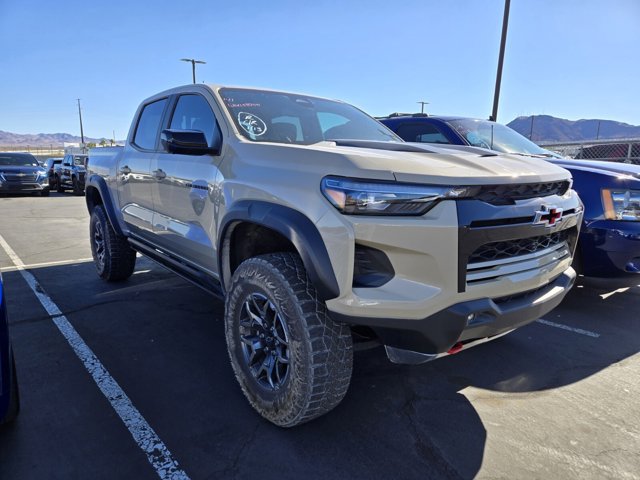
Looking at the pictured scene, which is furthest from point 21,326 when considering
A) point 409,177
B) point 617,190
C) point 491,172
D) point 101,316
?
point 617,190

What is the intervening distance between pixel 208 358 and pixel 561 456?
2312 mm

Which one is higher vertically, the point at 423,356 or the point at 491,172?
the point at 491,172

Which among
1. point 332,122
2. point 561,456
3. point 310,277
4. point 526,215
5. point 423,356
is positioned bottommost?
point 561,456

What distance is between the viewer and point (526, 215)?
2.13m

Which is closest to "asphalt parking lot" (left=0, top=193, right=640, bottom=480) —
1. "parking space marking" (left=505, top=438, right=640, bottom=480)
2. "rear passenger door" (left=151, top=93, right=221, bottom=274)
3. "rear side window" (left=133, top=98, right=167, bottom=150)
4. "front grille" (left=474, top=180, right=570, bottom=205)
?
"parking space marking" (left=505, top=438, right=640, bottom=480)

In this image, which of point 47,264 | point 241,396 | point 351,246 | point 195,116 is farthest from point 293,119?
point 47,264

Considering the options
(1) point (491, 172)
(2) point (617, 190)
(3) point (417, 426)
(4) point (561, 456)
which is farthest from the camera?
(2) point (617, 190)

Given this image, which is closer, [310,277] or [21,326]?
[310,277]

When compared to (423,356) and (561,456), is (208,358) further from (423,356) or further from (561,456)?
(561,456)

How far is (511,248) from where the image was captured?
2.19 m

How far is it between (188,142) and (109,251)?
274 cm

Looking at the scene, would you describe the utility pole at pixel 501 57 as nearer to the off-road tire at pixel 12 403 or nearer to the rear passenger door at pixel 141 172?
the rear passenger door at pixel 141 172

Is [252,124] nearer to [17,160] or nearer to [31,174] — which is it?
[31,174]

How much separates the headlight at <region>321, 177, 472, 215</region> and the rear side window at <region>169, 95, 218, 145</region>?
141 cm
